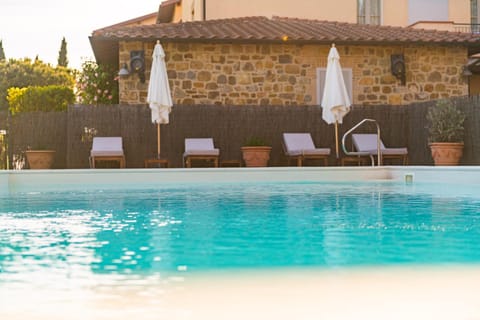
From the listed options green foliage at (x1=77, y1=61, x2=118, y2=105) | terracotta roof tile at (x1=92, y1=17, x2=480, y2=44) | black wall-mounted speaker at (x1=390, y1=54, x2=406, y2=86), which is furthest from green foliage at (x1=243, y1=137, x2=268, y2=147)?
green foliage at (x1=77, y1=61, x2=118, y2=105)

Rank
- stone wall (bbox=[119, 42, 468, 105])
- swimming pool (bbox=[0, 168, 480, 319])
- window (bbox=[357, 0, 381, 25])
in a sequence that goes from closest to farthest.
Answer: swimming pool (bbox=[0, 168, 480, 319]) → stone wall (bbox=[119, 42, 468, 105]) → window (bbox=[357, 0, 381, 25])

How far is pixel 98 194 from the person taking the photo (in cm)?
984

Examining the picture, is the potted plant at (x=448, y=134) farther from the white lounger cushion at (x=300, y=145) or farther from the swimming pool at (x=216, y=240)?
the swimming pool at (x=216, y=240)

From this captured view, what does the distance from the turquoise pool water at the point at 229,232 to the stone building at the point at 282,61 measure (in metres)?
8.77

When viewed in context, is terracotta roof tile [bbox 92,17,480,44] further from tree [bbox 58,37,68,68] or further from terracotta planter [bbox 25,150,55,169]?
tree [bbox 58,37,68,68]

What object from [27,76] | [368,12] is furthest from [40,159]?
[27,76]

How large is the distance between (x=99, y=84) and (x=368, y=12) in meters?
9.58

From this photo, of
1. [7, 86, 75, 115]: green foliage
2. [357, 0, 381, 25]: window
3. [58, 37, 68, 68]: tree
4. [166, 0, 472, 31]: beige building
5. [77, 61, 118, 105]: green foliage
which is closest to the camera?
[7, 86, 75, 115]: green foliage

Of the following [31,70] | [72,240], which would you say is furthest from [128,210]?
[31,70]

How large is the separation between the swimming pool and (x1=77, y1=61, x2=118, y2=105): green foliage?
10065 millimetres

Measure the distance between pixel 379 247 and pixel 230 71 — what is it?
1388cm

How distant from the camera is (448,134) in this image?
14602 millimetres

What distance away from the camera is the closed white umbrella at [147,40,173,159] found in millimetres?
15156

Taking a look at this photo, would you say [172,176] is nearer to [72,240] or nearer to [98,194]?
[98,194]
